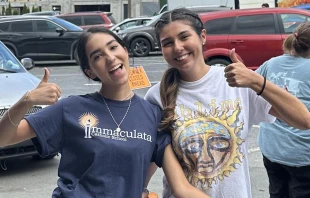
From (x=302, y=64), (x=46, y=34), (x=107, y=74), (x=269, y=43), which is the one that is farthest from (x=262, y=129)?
(x=46, y=34)

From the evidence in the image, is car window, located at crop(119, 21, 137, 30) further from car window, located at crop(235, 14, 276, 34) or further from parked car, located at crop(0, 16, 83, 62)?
car window, located at crop(235, 14, 276, 34)

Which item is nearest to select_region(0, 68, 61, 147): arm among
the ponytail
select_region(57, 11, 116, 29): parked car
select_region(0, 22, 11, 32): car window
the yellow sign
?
the ponytail

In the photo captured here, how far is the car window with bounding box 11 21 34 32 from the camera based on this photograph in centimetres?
1922

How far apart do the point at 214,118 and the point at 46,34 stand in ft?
56.0

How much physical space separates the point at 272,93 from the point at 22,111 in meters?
1.01

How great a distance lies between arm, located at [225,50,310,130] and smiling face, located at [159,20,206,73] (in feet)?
0.57

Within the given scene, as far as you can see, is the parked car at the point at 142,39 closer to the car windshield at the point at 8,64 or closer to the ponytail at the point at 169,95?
the car windshield at the point at 8,64

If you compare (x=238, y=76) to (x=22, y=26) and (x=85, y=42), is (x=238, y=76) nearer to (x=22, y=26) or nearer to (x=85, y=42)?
(x=85, y=42)

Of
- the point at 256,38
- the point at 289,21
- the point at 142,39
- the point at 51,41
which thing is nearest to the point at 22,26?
the point at 51,41

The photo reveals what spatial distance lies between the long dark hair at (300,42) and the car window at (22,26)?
1622cm

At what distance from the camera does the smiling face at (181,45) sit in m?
2.46

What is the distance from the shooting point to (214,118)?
2475 millimetres

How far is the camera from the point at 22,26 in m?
19.3

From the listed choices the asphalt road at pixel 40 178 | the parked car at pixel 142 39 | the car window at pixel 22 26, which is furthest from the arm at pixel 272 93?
the parked car at pixel 142 39
